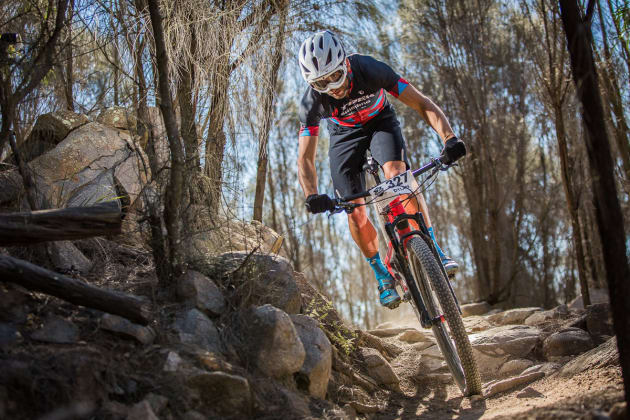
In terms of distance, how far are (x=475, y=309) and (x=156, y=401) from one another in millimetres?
7178

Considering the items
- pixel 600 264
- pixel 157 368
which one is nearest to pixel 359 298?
pixel 600 264

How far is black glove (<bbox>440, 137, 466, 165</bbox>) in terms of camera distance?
3.82 metres

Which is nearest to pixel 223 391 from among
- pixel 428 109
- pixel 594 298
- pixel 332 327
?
pixel 332 327

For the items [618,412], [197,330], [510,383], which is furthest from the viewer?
[510,383]

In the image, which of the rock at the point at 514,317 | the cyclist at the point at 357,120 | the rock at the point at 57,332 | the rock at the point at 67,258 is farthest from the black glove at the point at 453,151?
the rock at the point at 514,317

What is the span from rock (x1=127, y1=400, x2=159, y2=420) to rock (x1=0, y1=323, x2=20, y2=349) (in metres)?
0.73

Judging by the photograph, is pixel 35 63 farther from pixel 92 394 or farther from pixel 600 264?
pixel 600 264

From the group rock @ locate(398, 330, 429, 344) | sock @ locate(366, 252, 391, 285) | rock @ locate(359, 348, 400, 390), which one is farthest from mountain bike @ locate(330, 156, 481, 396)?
rock @ locate(398, 330, 429, 344)

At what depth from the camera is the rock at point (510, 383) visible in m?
4.20

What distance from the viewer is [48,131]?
5574mm

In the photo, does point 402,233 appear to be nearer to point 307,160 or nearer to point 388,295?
point 388,295

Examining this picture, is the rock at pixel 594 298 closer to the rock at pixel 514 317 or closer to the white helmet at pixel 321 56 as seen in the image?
the rock at pixel 514 317

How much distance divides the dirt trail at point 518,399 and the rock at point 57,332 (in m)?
2.06

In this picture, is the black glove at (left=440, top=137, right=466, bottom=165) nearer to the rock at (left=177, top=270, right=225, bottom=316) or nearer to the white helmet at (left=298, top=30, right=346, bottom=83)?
the white helmet at (left=298, top=30, right=346, bottom=83)
